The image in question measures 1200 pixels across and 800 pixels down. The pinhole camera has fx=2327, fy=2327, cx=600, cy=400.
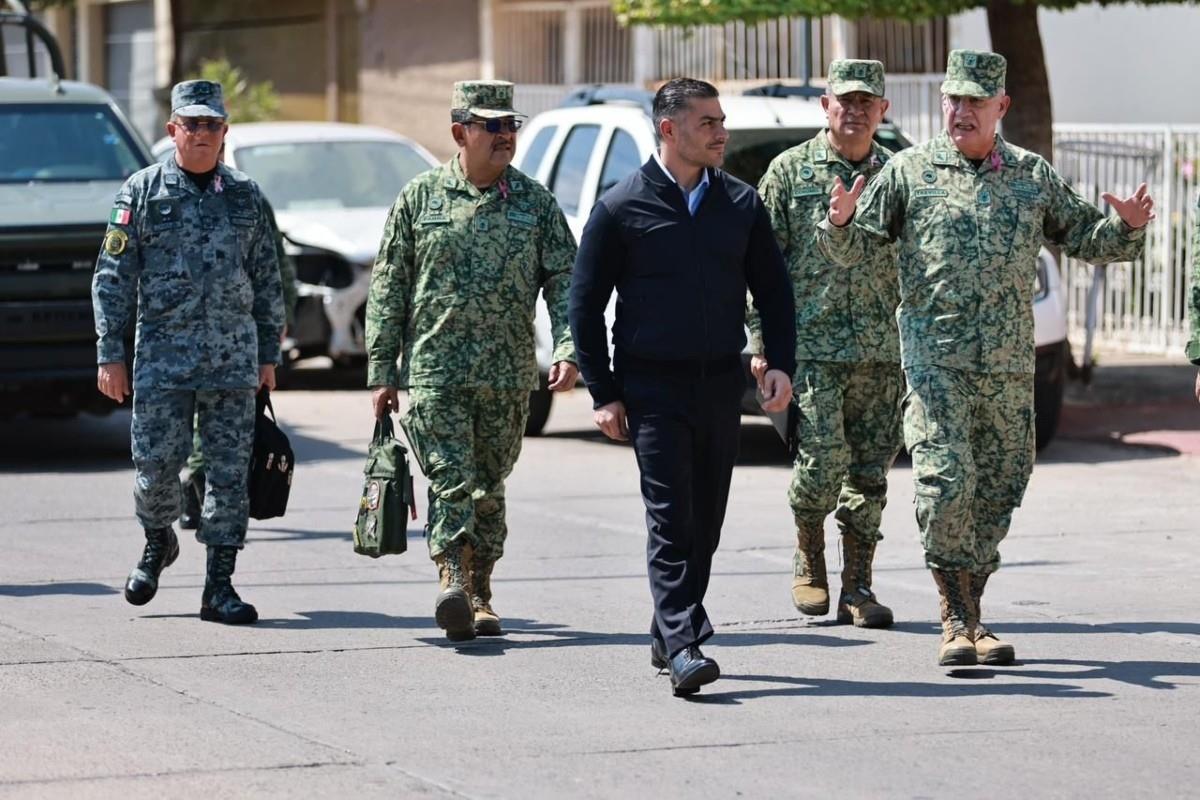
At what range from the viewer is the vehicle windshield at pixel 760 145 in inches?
519

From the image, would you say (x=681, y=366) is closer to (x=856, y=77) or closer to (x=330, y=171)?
(x=856, y=77)

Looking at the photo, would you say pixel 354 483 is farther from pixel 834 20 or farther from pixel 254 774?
pixel 834 20

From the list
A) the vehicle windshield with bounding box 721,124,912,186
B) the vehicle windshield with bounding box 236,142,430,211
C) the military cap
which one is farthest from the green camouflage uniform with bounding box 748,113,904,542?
the vehicle windshield with bounding box 236,142,430,211

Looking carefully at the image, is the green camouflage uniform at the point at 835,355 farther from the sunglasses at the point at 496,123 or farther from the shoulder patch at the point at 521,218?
the sunglasses at the point at 496,123

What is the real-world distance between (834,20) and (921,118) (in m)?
1.59

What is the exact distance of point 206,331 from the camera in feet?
27.9

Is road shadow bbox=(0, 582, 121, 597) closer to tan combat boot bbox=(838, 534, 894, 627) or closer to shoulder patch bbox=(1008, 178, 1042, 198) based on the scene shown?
tan combat boot bbox=(838, 534, 894, 627)

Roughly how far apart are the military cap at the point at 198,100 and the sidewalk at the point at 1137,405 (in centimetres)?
709

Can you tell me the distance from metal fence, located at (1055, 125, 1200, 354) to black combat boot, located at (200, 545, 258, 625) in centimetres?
1005

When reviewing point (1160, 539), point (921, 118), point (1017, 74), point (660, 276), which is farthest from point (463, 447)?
point (921, 118)

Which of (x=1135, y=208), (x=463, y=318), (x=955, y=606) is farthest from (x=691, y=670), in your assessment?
(x=1135, y=208)

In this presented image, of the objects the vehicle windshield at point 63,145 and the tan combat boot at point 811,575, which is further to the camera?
the vehicle windshield at point 63,145

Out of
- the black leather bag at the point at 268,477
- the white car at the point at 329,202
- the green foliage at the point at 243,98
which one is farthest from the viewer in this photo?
the green foliage at the point at 243,98

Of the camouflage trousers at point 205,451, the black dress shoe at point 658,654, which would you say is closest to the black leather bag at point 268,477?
the camouflage trousers at point 205,451
